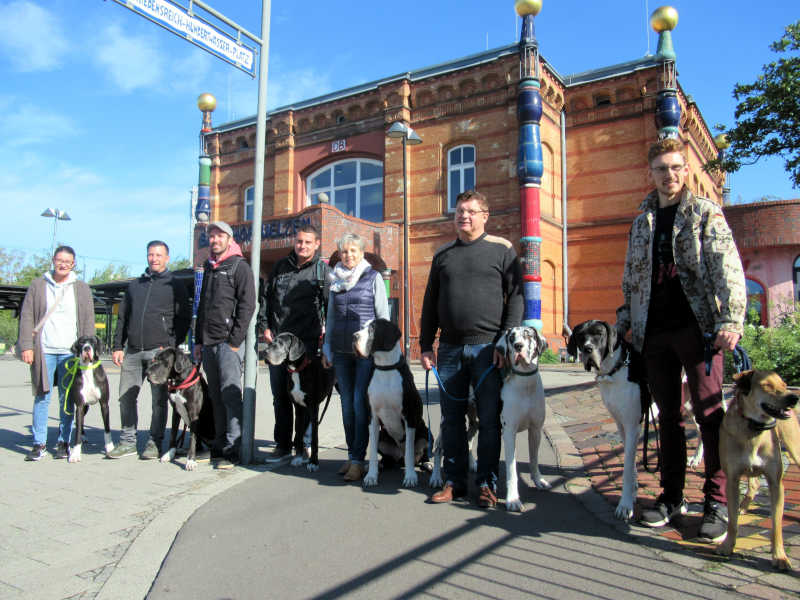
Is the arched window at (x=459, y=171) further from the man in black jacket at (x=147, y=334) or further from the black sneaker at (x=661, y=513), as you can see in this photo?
the black sneaker at (x=661, y=513)

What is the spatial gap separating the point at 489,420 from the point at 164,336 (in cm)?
378

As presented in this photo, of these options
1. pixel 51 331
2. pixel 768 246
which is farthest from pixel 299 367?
pixel 768 246

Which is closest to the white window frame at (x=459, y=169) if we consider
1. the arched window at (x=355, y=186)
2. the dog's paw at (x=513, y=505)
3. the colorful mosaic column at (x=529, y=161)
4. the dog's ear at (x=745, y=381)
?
the colorful mosaic column at (x=529, y=161)

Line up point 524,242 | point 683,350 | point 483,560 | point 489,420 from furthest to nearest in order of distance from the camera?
point 524,242 → point 489,420 → point 683,350 → point 483,560

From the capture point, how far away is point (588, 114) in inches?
808

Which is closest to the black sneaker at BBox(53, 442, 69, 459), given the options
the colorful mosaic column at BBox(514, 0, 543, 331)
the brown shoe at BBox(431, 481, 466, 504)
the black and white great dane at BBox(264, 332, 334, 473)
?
the black and white great dane at BBox(264, 332, 334, 473)

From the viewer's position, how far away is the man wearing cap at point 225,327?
5.52 metres

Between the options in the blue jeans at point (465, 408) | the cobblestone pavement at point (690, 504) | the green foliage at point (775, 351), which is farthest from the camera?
the green foliage at point (775, 351)

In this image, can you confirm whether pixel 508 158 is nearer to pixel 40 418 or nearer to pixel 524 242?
pixel 524 242

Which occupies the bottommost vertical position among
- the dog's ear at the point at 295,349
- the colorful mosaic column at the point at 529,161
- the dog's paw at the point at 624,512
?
the dog's paw at the point at 624,512

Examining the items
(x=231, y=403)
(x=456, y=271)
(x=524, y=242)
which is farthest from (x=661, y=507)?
(x=524, y=242)

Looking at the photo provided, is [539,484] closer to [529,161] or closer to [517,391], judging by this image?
[517,391]

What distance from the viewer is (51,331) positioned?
5.89 m

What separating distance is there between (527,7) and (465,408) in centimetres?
1742
